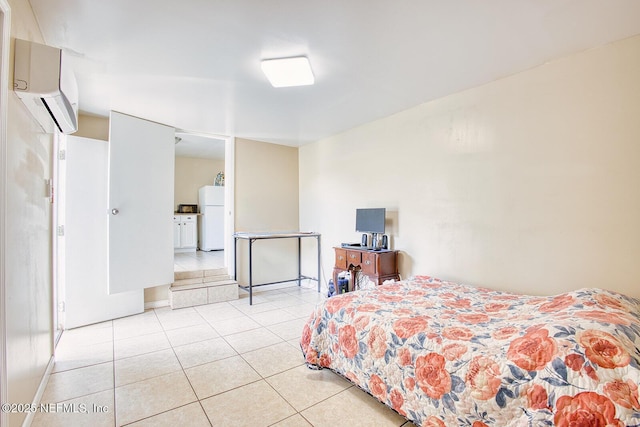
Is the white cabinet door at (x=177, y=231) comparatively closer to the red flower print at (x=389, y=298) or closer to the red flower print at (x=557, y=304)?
the red flower print at (x=389, y=298)

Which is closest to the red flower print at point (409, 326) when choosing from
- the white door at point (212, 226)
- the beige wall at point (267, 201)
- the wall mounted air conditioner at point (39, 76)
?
the wall mounted air conditioner at point (39, 76)

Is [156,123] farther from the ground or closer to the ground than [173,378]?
farther from the ground

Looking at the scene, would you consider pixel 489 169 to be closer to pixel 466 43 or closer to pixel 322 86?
pixel 466 43

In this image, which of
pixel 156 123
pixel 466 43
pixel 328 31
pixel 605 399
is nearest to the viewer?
pixel 605 399

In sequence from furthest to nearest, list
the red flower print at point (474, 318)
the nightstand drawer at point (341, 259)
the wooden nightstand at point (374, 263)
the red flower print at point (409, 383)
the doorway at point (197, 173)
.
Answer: the doorway at point (197, 173) → the nightstand drawer at point (341, 259) → the wooden nightstand at point (374, 263) → the red flower print at point (474, 318) → the red flower print at point (409, 383)

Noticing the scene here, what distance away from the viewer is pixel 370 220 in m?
3.62

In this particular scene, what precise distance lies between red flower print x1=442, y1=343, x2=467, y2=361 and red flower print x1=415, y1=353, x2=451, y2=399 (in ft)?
0.11

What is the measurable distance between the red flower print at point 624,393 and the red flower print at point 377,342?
0.97 metres

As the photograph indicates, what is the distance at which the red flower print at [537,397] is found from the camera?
3.78 ft

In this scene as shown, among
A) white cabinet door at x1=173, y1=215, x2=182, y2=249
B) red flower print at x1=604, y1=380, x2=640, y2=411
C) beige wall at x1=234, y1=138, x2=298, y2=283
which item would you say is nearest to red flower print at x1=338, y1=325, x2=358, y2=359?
red flower print at x1=604, y1=380, x2=640, y2=411

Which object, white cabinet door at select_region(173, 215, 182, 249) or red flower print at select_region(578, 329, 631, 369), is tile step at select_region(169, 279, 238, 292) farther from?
red flower print at select_region(578, 329, 631, 369)

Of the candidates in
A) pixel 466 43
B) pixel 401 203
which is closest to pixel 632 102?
pixel 466 43

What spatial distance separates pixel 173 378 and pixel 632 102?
3741mm

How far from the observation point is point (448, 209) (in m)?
2.99
